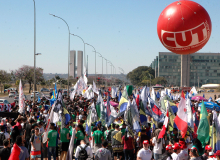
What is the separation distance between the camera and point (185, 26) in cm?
1189

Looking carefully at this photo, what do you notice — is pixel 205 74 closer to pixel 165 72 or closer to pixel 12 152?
pixel 165 72

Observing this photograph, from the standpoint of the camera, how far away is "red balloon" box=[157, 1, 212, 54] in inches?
469

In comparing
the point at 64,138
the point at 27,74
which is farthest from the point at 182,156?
the point at 27,74

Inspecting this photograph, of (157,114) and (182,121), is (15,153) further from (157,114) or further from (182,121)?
(157,114)

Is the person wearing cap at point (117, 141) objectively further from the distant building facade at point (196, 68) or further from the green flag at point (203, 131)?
the distant building facade at point (196, 68)

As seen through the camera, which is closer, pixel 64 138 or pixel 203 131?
pixel 203 131

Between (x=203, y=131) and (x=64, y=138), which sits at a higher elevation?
(x=203, y=131)

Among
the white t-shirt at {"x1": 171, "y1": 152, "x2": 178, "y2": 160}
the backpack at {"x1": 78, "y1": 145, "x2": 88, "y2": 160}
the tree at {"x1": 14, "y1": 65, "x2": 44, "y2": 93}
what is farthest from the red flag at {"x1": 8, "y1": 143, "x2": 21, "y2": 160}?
the tree at {"x1": 14, "y1": 65, "x2": 44, "y2": 93}

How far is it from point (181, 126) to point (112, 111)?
12.3 ft

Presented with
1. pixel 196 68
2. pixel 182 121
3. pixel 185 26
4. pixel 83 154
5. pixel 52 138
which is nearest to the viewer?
pixel 83 154

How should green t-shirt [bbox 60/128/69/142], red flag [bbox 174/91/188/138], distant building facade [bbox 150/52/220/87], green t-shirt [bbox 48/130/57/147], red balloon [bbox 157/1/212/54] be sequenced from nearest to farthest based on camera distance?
red flag [bbox 174/91/188/138] → green t-shirt [bbox 48/130/57/147] → green t-shirt [bbox 60/128/69/142] → red balloon [bbox 157/1/212/54] → distant building facade [bbox 150/52/220/87]

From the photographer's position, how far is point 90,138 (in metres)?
10.1

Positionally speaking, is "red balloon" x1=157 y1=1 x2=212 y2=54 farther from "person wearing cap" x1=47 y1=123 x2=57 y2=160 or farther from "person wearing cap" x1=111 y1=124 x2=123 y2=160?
"person wearing cap" x1=47 y1=123 x2=57 y2=160

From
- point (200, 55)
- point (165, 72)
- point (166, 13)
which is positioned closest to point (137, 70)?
point (165, 72)
